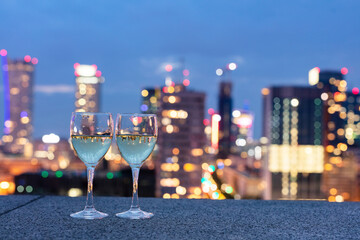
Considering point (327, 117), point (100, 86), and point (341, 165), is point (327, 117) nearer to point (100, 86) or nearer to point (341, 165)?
point (341, 165)

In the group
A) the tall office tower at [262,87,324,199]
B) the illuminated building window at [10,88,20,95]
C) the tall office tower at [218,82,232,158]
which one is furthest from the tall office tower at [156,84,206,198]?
the tall office tower at [218,82,232,158]

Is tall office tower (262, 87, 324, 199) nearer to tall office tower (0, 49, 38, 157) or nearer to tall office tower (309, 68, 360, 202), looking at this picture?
tall office tower (309, 68, 360, 202)

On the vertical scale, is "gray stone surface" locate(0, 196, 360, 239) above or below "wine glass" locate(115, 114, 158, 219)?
below

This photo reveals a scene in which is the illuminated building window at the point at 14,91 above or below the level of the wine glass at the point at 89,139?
above

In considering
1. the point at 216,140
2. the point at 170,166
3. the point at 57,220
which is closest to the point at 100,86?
the point at 216,140

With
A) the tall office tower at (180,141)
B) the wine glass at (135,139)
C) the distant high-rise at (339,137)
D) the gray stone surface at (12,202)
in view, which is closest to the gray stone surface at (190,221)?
the gray stone surface at (12,202)

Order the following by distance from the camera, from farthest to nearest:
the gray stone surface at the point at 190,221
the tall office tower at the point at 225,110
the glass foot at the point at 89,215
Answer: the tall office tower at the point at 225,110, the glass foot at the point at 89,215, the gray stone surface at the point at 190,221

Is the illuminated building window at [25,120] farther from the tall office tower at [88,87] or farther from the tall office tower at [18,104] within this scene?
the tall office tower at [88,87]
